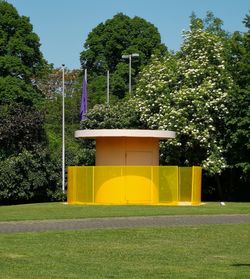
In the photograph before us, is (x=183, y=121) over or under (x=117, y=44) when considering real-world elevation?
under

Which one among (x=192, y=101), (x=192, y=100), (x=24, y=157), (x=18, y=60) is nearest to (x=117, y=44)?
(x=18, y=60)

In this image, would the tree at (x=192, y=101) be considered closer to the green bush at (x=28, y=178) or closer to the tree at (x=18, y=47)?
the green bush at (x=28, y=178)

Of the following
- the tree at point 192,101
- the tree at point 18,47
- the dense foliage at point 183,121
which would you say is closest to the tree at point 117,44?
the tree at point 18,47

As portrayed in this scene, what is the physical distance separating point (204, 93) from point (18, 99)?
21732mm

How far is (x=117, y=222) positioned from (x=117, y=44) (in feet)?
174

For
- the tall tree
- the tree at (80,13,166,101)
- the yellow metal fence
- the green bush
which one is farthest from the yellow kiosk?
the tree at (80,13,166,101)

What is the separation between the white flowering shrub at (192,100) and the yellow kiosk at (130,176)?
5672 mm

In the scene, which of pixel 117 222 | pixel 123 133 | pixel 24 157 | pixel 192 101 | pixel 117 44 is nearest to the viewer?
pixel 117 222

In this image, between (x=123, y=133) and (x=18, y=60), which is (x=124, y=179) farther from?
(x=18, y=60)

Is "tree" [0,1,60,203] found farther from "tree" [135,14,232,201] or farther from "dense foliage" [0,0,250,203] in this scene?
"tree" [135,14,232,201]

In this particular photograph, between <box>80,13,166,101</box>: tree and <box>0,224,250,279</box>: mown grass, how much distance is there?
54123 millimetres

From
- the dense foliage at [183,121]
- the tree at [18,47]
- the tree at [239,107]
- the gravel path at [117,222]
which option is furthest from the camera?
the tree at [18,47]

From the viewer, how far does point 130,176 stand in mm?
33688

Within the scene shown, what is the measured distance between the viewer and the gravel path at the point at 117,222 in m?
20.5
